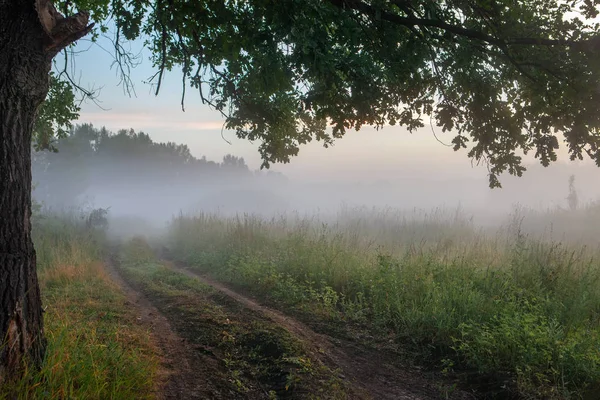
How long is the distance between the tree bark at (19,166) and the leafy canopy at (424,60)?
167cm

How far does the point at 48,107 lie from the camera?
7.23 metres

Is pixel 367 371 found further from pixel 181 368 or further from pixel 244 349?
pixel 181 368

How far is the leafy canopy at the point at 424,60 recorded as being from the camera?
14.9 ft

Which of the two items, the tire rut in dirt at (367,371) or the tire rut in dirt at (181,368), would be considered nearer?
the tire rut in dirt at (181,368)

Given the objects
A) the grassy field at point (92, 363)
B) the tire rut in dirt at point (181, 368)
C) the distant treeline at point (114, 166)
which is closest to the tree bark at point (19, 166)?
the grassy field at point (92, 363)

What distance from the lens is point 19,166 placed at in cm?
338

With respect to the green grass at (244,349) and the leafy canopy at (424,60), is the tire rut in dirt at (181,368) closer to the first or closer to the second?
the green grass at (244,349)

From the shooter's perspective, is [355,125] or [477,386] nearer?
[477,386]

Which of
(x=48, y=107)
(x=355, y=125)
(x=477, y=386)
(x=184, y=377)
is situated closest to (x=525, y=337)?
(x=477, y=386)

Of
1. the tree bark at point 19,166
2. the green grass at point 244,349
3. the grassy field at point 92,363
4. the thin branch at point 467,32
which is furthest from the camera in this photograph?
the thin branch at point 467,32

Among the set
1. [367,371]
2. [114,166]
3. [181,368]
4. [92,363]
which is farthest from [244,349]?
[114,166]

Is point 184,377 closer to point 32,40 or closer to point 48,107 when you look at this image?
point 32,40

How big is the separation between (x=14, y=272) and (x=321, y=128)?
637 centimetres

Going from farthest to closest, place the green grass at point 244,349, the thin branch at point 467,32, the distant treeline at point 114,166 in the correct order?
the distant treeline at point 114,166 < the thin branch at point 467,32 < the green grass at point 244,349
